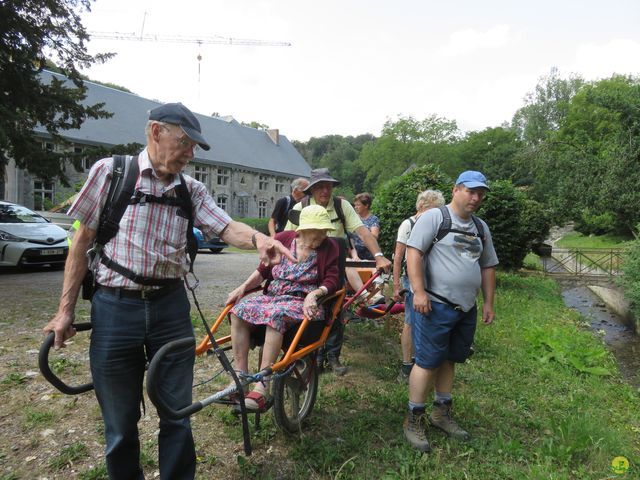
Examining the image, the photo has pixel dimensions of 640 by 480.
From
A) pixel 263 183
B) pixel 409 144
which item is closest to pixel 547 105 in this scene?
pixel 409 144

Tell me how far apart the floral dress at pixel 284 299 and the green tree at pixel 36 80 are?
8.58 m

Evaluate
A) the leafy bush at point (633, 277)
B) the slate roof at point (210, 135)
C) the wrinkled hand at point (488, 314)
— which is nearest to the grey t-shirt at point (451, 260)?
the wrinkled hand at point (488, 314)

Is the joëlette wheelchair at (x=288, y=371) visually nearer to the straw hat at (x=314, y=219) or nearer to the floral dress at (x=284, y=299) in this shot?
the floral dress at (x=284, y=299)

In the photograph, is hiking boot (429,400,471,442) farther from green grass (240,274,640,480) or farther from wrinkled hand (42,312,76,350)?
wrinkled hand (42,312,76,350)

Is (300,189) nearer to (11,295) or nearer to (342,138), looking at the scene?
(11,295)

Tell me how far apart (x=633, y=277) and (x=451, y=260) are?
8.54m

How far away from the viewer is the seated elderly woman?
329cm

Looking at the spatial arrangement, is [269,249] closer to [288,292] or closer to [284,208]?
[288,292]

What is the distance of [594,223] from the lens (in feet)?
118

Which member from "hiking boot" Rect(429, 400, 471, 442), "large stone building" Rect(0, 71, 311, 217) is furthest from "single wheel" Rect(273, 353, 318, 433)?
"large stone building" Rect(0, 71, 311, 217)

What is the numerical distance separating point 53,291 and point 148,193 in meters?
7.54

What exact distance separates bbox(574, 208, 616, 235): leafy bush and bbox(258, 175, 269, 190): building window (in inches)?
1125

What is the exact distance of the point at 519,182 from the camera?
60188 millimetres

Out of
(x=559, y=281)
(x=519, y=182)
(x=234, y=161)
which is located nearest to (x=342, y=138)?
(x=519, y=182)
